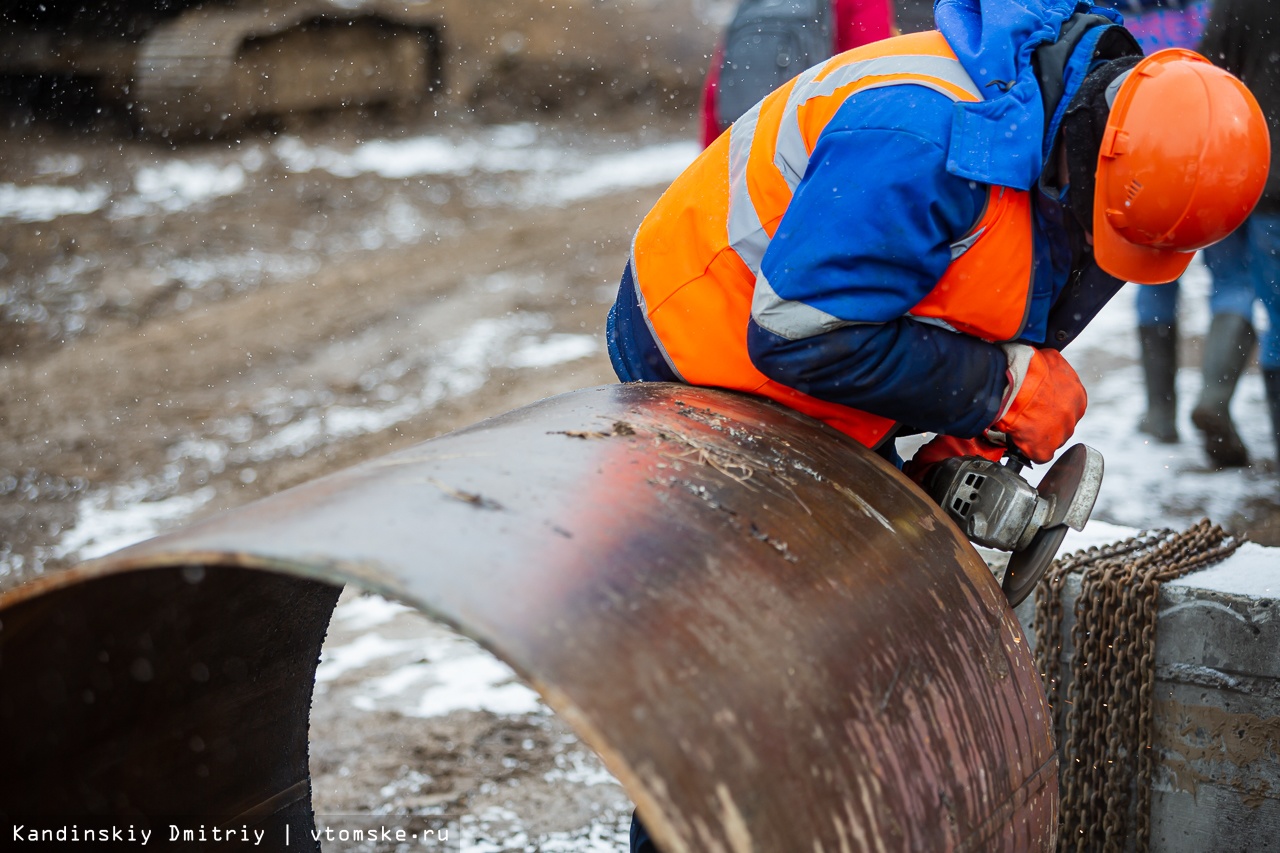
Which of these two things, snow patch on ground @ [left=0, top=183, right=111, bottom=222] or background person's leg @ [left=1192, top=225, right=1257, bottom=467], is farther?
snow patch on ground @ [left=0, top=183, right=111, bottom=222]

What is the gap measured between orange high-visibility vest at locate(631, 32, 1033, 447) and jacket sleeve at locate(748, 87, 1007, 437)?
29mm

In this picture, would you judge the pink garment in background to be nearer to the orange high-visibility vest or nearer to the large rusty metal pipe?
the orange high-visibility vest

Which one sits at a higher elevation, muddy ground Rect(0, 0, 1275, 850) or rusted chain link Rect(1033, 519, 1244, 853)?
rusted chain link Rect(1033, 519, 1244, 853)

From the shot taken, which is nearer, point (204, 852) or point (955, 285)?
point (955, 285)

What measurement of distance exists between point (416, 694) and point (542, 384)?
3.09 meters

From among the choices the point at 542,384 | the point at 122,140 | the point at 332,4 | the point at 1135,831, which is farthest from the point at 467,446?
the point at 332,4

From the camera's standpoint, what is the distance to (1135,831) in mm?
2949

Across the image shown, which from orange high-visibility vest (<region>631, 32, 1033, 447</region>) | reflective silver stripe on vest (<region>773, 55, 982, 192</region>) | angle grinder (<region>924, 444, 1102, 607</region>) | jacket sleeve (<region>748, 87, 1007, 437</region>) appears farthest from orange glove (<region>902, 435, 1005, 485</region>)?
reflective silver stripe on vest (<region>773, 55, 982, 192</region>)

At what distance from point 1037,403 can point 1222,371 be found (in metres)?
3.32

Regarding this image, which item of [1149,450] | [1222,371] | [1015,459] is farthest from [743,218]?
[1149,450]

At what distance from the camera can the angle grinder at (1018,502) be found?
2.39 m

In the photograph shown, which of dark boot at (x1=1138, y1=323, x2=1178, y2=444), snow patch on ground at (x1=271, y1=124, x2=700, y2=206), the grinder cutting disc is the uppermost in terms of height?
the grinder cutting disc

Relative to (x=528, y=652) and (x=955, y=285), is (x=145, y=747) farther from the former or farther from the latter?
(x=955, y=285)

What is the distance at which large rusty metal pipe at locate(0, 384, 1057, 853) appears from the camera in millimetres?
1418
